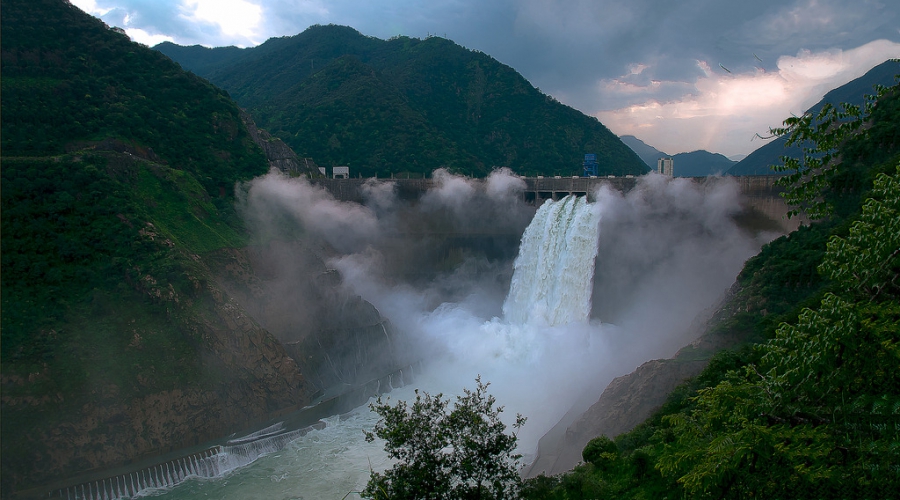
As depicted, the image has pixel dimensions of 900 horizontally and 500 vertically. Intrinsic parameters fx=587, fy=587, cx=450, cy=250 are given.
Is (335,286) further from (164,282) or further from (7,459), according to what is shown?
(7,459)

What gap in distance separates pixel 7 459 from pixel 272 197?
20039 mm

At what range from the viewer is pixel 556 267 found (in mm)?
32500

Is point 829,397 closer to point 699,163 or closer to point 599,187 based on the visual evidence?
point 599,187

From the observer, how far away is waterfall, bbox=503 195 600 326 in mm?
31125

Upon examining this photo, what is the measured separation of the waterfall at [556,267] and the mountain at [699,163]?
39.3 metres

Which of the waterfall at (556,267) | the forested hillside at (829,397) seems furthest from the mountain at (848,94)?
the forested hillside at (829,397)

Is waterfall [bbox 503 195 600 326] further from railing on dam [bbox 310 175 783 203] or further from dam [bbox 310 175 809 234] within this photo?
→ dam [bbox 310 175 809 234]

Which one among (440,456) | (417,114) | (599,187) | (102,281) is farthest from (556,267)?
(417,114)

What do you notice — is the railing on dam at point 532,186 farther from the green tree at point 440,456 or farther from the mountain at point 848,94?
the green tree at point 440,456

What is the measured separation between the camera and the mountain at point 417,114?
2216 inches

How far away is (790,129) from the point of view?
7270 millimetres

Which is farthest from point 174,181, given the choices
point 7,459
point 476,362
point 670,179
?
point 670,179

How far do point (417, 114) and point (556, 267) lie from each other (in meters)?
33.7

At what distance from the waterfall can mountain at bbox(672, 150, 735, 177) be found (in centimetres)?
3927
